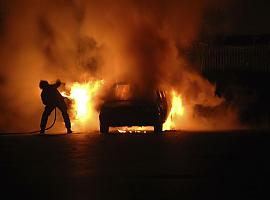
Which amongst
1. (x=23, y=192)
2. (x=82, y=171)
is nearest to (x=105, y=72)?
(x=82, y=171)

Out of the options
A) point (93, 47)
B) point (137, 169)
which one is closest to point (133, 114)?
point (93, 47)

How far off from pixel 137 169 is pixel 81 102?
645 inches

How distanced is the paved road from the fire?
28.7 feet

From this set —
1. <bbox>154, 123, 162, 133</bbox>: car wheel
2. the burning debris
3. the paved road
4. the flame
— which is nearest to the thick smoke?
the flame

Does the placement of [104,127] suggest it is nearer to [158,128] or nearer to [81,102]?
[158,128]

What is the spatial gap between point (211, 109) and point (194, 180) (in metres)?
19.1

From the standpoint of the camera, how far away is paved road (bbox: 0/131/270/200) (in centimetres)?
1016

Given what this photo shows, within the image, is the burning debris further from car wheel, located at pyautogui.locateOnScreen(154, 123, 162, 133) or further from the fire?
car wheel, located at pyautogui.locateOnScreen(154, 123, 162, 133)

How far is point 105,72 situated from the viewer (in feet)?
100

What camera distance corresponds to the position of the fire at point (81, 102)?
29219mm

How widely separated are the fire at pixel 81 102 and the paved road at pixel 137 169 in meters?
8.76

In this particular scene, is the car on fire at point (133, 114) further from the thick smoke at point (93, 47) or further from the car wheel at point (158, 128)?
the thick smoke at point (93, 47)

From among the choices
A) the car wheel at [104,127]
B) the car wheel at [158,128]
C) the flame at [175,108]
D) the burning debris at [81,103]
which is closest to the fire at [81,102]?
the burning debris at [81,103]

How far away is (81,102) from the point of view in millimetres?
29250
